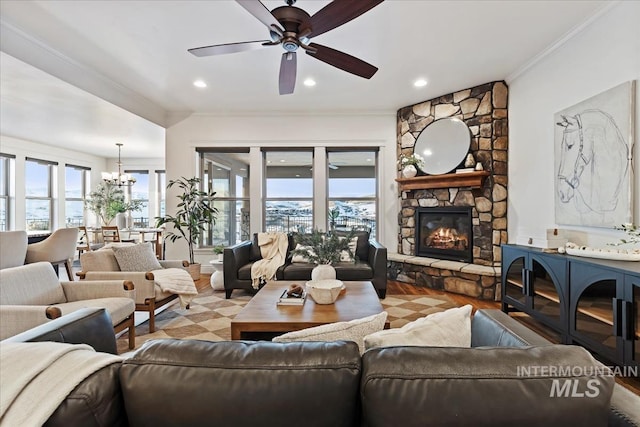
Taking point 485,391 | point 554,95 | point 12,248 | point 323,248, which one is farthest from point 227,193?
point 485,391

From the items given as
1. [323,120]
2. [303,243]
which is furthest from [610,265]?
[323,120]

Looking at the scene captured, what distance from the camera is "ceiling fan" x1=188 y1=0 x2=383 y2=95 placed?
1880 millimetres

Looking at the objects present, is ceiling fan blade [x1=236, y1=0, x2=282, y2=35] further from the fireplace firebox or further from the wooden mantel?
the fireplace firebox

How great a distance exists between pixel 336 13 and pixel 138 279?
274 cm

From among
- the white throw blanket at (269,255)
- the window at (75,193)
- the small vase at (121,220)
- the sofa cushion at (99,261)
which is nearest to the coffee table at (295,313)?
the white throw blanket at (269,255)

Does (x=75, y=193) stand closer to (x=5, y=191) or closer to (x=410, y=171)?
(x=5, y=191)

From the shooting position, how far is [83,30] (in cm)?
288

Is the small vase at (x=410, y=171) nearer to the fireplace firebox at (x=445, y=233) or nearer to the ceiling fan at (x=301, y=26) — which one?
the fireplace firebox at (x=445, y=233)

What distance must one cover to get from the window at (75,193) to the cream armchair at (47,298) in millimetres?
6701

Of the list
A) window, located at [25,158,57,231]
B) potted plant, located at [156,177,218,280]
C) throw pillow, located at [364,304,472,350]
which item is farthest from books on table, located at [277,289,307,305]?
window, located at [25,158,57,231]

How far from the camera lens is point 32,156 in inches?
267

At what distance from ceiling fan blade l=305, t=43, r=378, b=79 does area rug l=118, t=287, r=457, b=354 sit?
232cm

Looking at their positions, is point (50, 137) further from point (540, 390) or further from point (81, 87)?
point (540, 390)

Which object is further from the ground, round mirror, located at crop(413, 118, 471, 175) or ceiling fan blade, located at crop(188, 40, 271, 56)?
ceiling fan blade, located at crop(188, 40, 271, 56)
